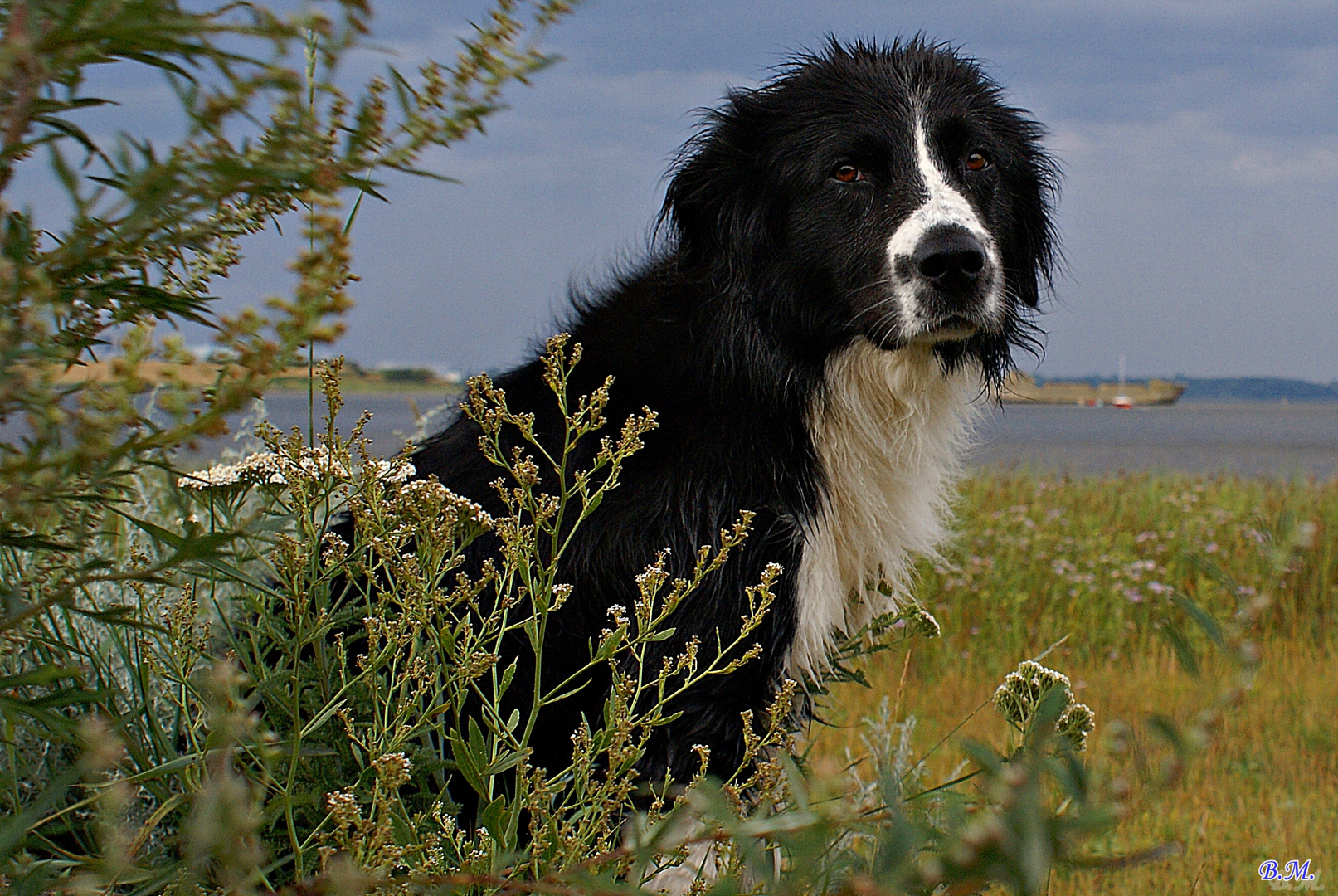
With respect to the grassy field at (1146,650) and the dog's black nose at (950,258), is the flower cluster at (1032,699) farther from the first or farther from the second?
the dog's black nose at (950,258)

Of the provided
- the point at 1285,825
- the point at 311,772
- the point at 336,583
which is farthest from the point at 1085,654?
the point at 311,772

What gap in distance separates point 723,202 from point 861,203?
0.36 metres

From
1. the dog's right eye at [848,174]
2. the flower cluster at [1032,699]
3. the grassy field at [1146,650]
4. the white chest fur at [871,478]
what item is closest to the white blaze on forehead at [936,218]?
the dog's right eye at [848,174]

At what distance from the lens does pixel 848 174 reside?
2.74 meters

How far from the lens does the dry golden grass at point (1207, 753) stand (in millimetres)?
3107

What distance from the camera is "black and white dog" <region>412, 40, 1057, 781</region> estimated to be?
101 inches

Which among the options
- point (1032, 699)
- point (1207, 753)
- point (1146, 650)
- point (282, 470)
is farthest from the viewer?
point (1146, 650)

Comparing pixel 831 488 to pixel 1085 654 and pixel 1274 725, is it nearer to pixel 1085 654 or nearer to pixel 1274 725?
pixel 1274 725

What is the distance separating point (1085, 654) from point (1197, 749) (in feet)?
16.8

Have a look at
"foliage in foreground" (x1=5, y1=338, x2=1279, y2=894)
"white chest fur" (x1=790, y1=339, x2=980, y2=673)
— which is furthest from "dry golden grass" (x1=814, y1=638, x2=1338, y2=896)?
"foliage in foreground" (x1=5, y1=338, x2=1279, y2=894)

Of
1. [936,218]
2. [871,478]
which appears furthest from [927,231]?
[871,478]

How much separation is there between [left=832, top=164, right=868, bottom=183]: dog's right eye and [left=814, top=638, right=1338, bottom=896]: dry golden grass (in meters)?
1.36

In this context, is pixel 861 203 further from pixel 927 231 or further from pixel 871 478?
pixel 871 478

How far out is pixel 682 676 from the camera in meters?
2.47
